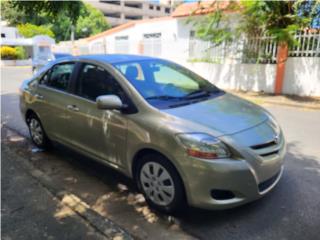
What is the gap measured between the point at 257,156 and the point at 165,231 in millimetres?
1145

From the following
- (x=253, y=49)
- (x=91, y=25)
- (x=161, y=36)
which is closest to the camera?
(x=253, y=49)

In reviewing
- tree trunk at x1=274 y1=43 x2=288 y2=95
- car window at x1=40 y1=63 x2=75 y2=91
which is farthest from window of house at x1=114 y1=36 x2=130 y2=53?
car window at x1=40 y1=63 x2=75 y2=91

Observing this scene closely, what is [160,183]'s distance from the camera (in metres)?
3.21

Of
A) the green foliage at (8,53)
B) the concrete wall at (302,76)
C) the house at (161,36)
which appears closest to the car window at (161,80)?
the concrete wall at (302,76)

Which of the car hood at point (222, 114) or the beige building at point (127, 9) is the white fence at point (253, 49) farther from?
the beige building at point (127, 9)

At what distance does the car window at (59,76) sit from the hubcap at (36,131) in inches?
27.8

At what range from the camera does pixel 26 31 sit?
119 ft

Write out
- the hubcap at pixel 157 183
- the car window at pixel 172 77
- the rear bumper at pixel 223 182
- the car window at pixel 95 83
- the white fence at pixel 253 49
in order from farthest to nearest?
the white fence at pixel 253 49, the car window at pixel 172 77, the car window at pixel 95 83, the hubcap at pixel 157 183, the rear bumper at pixel 223 182

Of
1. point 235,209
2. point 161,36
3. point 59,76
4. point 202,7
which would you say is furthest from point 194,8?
point 235,209

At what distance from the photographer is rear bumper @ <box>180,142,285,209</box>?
2.86 meters

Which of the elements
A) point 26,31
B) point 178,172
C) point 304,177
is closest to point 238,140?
point 178,172

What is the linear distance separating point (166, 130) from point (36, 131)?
3062 mm

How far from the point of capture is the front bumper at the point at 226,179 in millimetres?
2857

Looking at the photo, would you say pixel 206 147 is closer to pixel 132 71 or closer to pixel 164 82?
pixel 164 82
